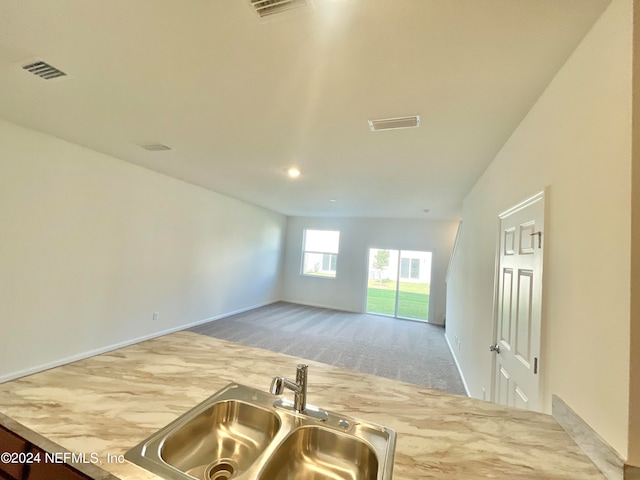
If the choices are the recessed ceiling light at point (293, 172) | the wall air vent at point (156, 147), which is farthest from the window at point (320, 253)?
the wall air vent at point (156, 147)

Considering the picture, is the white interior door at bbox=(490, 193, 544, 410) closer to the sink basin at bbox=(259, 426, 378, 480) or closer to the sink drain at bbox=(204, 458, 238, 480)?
the sink basin at bbox=(259, 426, 378, 480)

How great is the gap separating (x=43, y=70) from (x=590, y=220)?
3.13 m

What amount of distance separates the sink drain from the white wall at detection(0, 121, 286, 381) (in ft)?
10.6

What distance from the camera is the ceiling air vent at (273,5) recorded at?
114cm

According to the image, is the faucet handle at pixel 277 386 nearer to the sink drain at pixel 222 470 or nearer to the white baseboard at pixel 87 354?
the sink drain at pixel 222 470

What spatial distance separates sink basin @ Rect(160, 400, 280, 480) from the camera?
0.97 meters

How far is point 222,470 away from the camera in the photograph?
1.00 m

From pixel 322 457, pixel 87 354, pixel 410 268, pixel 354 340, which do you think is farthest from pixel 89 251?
pixel 410 268

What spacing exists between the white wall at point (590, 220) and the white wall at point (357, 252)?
546cm

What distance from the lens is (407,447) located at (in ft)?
3.00

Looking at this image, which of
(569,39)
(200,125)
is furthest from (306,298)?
(569,39)

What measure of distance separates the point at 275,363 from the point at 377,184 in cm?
306

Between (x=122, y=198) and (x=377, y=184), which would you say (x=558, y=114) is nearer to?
(x=377, y=184)

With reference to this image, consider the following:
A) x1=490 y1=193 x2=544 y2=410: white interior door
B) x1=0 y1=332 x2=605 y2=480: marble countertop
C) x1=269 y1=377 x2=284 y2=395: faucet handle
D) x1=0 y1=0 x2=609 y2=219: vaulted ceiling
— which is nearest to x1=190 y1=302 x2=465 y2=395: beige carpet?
x1=490 y1=193 x2=544 y2=410: white interior door
